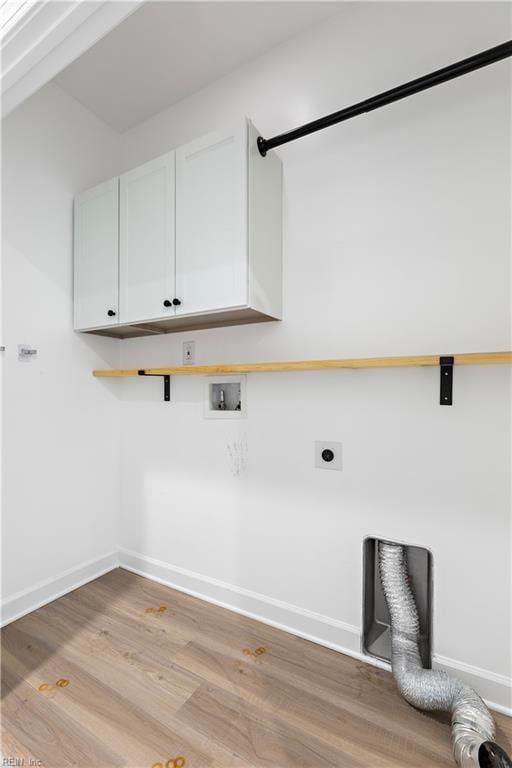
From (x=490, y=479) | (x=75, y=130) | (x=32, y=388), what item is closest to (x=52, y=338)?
(x=32, y=388)

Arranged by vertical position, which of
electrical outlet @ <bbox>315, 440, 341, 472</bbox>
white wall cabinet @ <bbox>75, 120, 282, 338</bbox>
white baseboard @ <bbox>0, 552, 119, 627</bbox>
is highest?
white wall cabinet @ <bbox>75, 120, 282, 338</bbox>

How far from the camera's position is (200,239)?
1724mm

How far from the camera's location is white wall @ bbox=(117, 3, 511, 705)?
55.1 inches

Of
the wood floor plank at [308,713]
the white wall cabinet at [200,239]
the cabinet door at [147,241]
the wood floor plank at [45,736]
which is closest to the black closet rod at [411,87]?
the white wall cabinet at [200,239]

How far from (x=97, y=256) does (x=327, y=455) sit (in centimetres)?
161

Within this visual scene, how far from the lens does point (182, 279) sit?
1776 mm

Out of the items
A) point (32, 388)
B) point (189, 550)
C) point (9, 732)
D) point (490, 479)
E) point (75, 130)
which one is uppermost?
point (75, 130)

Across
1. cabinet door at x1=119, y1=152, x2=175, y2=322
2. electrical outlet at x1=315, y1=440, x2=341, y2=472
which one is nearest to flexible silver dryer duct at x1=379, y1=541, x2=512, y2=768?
electrical outlet at x1=315, y1=440, x2=341, y2=472

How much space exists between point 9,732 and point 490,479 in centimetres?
190

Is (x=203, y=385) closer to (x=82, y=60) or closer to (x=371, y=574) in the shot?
(x=371, y=574)

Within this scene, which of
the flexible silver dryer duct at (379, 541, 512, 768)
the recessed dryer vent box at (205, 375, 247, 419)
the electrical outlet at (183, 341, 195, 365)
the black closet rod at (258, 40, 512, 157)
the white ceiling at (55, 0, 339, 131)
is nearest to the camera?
the flexible silver dryer duct at (379, 541, 512, 768)

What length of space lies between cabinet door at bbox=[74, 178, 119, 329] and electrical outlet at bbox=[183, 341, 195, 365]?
39 centimetres

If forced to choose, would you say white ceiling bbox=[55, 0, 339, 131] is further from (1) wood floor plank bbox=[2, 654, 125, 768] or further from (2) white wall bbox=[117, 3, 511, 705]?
(1) wood floor plank bbox=[2, 654, 125, 768]

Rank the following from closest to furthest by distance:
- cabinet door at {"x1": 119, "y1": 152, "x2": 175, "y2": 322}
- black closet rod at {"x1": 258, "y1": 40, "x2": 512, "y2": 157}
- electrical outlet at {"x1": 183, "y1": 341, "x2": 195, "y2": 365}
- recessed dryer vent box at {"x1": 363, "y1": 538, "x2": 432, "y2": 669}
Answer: black closet rod at {"x1": 258, "y1": 40, "x2": 512, "y2": 157}, recessed dryer vent box at {"x1": 363, "y1": 538, "x2": 432, "y2": 669}, cabinet door at {"x1": 119, "y1": 152, "x2": 175, "y2": 322}, electrical outlet at {"x1": 183, "y1": 341, "x2": 195, "y2": 365}
